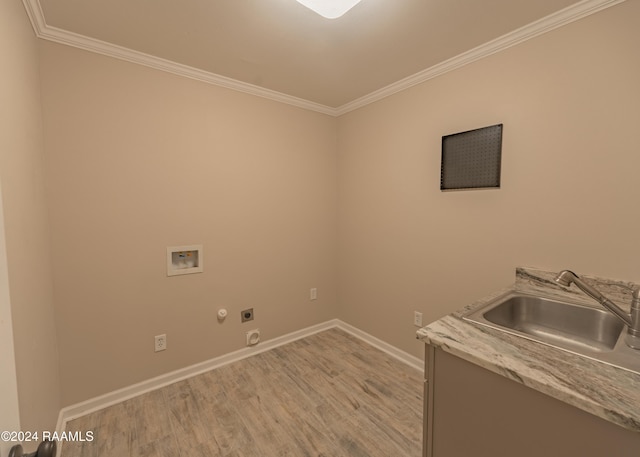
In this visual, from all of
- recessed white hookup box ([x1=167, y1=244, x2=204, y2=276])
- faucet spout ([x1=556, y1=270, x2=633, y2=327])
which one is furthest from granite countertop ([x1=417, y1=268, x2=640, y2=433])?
recessed white hookup box ([x1=167, y1=244, x2=204, y2=276])

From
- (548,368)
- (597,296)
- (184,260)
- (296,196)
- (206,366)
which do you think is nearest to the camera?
(548,368)

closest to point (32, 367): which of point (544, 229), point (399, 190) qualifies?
point (399, 190)

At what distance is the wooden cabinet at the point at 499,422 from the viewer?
75 centimetres

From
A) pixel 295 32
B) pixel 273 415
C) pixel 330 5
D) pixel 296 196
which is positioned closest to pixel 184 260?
pixel 296 196

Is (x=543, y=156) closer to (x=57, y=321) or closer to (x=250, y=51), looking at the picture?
(x=250, y=51)

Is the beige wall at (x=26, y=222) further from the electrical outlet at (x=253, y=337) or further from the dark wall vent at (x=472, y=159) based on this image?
the dark wall vent at (x=472, y=159)

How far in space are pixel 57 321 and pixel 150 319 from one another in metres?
0.51

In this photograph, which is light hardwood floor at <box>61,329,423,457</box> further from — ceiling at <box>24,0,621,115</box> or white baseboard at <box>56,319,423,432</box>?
ceiling at <box>24,0,621,115</box>

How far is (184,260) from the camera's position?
7.16 ft

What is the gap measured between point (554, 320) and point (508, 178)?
872mm

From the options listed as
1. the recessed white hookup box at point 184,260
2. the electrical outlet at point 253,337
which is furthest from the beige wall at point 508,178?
the recessed white hookup box at point 184,260

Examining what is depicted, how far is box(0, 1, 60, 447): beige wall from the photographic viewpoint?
1020mm

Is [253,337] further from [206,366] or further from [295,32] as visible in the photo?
[295,32]

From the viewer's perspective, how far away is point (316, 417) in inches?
71.0
